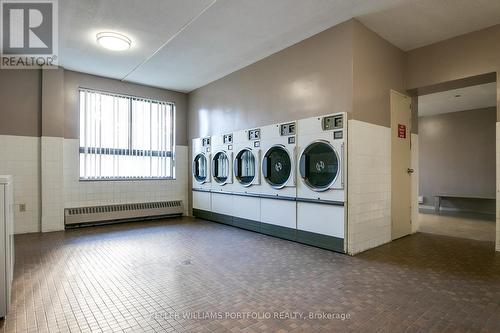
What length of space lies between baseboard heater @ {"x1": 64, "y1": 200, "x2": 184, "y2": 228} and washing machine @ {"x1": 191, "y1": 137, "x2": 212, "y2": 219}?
22.3 inches

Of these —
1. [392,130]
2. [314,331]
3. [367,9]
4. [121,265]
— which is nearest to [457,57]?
[392,130]

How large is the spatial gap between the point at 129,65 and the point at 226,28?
2387mm

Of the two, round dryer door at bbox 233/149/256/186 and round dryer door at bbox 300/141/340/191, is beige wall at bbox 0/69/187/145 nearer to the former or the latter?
round dryer door at bbox 233/149/256/186

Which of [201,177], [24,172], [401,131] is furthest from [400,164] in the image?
[24,172]

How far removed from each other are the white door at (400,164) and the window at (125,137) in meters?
4.85

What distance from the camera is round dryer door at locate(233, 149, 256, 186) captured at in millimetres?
5257

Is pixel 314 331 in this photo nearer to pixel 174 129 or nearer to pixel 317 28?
pixel 317 28

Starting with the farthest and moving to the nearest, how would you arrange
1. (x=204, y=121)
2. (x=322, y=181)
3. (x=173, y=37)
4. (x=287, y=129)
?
(x=204, y=121) < (x=287, y=129) < (x=173, y=37) < (x=322, y=181)

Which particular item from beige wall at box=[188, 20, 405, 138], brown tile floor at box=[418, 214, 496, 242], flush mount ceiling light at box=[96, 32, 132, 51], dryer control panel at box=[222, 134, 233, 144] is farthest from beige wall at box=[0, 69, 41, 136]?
brown tile floor at box=[418, 214, 496, 242]

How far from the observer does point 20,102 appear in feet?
17.0

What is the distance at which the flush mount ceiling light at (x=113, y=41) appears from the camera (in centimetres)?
418

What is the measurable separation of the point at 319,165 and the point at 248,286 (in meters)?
2.06

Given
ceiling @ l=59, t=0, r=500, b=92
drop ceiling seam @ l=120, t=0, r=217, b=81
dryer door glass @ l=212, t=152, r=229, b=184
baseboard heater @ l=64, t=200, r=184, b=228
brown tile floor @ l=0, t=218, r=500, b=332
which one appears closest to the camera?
brown tile floor @ l=0, t=218, r=500, b=332

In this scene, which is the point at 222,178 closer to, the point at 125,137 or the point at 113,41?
the point at 125,137
